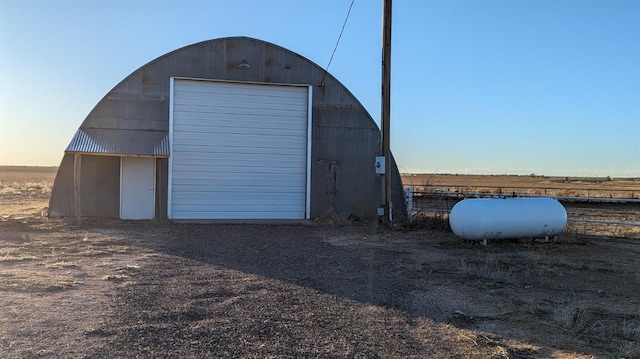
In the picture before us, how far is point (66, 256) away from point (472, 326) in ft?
25.9

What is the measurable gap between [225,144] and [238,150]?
0.50 m

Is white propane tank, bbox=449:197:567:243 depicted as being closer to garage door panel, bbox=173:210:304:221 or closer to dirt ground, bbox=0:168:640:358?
dirt ground, bbox=0:168:640:358

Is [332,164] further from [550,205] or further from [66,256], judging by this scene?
[66,256]

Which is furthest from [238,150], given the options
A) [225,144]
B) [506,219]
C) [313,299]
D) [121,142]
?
[313,299]

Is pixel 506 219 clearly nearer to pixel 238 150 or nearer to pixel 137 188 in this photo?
pixel 238 150

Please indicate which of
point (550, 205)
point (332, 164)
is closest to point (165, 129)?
point (332, 164)

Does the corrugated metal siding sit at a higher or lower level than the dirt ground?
higher

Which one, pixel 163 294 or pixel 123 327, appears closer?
pixel 123 327

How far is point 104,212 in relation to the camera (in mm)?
16703

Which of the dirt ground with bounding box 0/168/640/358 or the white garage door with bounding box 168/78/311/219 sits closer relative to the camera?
the dirt ground with bounding box 0/168/640/358

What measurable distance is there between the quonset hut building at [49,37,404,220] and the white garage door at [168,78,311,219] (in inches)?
1.4

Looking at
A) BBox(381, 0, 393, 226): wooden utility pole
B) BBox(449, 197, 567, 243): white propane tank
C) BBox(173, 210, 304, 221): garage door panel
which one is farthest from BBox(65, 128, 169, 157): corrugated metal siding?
BBox(449, 197, 567, 243): white propane tank

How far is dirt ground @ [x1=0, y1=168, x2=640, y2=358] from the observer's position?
4863 mm

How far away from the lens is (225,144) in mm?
17672
